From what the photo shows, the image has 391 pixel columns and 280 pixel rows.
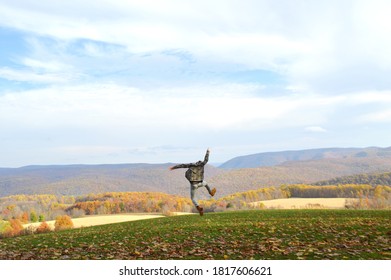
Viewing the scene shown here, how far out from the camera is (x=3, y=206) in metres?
158

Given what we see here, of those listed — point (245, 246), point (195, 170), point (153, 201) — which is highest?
point (195, 170)

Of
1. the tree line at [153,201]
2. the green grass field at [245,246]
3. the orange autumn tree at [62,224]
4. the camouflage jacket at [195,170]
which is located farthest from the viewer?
the tree line at [153,201]

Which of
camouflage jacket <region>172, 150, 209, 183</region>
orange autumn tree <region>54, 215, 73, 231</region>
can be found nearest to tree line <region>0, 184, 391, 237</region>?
orange autumn tree <region>54, 215, 73, 231</region>

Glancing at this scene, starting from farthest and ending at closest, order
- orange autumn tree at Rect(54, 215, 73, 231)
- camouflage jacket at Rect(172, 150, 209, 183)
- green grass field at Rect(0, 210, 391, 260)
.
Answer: orange autumn tree at Rect(54, 215, 73, 231), camouflage jacket at Rect(172, 150, 209, 183), green grass field at Rect(0, 210, 391, 260)

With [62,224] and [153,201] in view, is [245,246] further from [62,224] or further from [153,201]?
[153,201]

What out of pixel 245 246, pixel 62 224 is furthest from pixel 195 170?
pixel 62 224

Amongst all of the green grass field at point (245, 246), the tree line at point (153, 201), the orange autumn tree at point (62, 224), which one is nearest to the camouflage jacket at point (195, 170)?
the green grass field at point (245, 246)

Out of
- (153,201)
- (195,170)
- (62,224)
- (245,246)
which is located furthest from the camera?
(153,201)

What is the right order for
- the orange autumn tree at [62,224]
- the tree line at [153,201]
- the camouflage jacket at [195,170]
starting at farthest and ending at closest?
the tree line at [153,201] → the orange autumn tree at [62,224] → the camouflage jacket at [195,170]

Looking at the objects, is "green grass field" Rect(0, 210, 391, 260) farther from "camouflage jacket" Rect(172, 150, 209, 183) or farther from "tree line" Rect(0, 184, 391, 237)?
"tree line" Rect(0, 184, 391, 237)

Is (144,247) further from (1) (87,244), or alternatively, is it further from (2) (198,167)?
(2) (198,167)

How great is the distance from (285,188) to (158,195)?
50803 mm

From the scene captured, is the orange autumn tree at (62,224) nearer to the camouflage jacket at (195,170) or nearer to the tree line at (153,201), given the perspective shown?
the camouflage jacket at (195,170)
